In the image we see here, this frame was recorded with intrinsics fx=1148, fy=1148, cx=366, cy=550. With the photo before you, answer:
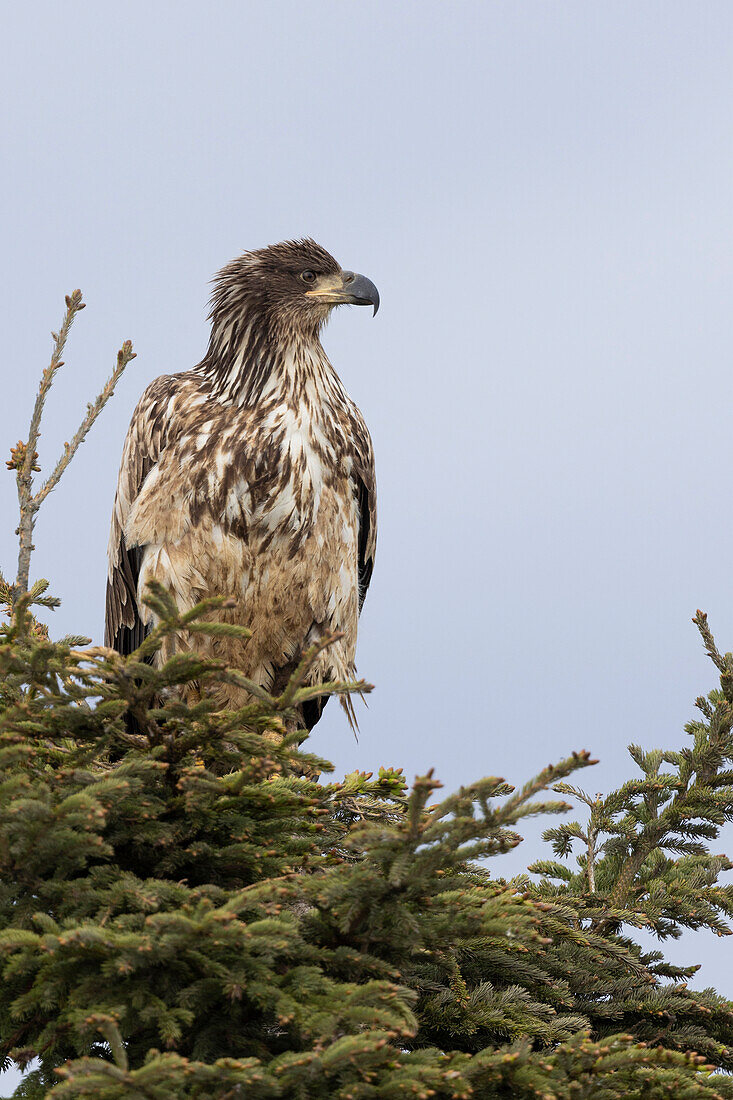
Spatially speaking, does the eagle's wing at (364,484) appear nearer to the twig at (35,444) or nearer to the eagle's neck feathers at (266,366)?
the eagle's neck feathers at (266,366)

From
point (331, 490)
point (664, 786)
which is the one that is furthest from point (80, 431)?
point (664, 786)

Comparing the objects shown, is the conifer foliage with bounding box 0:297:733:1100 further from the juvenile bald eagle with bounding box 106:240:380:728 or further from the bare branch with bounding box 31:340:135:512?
the juvenile bald eagle with bounding box 106:240:380:728

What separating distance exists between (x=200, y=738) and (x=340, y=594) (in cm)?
311

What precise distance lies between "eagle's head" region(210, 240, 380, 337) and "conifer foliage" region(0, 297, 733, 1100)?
343 centimetres

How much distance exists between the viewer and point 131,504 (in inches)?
264

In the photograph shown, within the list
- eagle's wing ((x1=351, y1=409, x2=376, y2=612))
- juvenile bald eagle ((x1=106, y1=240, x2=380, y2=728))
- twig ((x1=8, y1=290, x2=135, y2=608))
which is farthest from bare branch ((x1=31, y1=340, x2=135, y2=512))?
eagle's wing ((x1=351, y1=409, x2=376, y2=612))

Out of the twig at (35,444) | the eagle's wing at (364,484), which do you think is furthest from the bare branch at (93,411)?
the eagle's wing at (364,484)

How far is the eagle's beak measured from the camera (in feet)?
23.4

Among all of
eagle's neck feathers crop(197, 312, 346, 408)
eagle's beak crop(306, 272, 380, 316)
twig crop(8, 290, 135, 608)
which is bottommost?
twig crop(8, 290, 135, 608)

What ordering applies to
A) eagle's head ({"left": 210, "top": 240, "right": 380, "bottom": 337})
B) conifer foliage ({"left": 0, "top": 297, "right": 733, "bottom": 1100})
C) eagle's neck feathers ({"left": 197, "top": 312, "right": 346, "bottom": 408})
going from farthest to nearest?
eagle's head ({"left": 210, "top": 240, "right": 380, "bottom": 337}) → eagle's neck feathers ({"left": 197, "top": 312, "right": 346, "bottom": 408}) → conifer foliage ({"left": 0, "top": 297, "right": 733, "bottom": 1100})

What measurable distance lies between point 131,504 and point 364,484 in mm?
1394

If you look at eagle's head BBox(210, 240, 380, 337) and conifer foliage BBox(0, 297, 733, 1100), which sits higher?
eagle's head BBox(210, 240, 380, 337)

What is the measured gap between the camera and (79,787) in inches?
137

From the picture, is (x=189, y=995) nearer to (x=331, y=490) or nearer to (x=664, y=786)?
(x=664, y=786)
